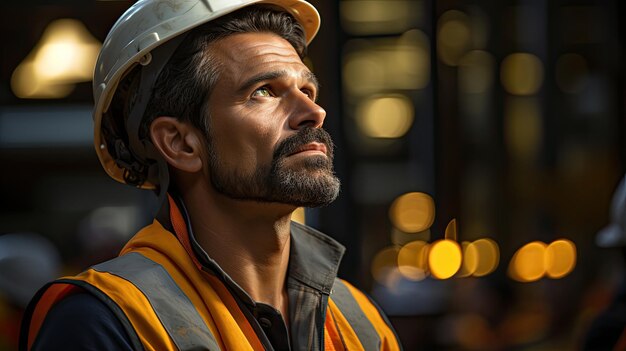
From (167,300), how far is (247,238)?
307 millimetres

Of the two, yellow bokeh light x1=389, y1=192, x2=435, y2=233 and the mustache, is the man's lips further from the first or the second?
yellow bokeh light x1=389, y1=192, x2=435, y2=233

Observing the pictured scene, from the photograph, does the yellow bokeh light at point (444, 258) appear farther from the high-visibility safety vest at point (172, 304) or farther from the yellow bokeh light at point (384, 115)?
the high-visibility safety vest at point (172, 304)

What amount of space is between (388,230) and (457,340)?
88cm

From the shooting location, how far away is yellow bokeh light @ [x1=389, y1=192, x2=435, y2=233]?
7.50 m

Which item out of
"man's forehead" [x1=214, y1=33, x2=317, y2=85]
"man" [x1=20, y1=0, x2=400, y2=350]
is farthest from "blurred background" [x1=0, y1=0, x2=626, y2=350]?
"man's forehead" [x1=214, y1=33, x2=317, y2=85]

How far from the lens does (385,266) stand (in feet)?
24.7

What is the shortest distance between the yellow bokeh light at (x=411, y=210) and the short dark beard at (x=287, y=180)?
5.04 metres

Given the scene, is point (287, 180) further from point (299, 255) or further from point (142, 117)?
point (142, 117)

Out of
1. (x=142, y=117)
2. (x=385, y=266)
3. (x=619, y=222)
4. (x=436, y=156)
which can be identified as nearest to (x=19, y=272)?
(x=385, y=266)

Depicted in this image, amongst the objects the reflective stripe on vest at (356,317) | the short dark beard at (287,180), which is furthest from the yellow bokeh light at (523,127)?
the short dark beard at (287,180)

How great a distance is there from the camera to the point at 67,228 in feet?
23.1

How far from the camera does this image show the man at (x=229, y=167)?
2.42 m

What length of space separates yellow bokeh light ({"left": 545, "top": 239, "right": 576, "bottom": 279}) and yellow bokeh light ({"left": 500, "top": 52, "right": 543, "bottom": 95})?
1.12 m

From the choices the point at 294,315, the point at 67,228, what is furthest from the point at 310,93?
the point at 67,228
